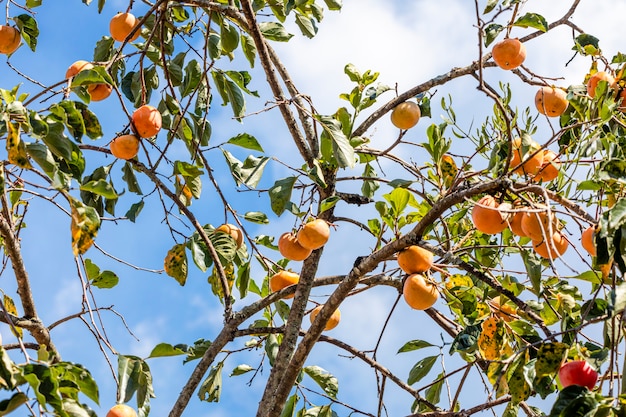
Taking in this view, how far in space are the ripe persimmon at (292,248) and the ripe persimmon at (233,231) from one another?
0.23 m

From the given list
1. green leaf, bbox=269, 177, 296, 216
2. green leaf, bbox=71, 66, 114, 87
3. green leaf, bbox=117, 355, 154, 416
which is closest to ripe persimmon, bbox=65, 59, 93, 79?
green leaf, bbox=71, 66, 114, 87

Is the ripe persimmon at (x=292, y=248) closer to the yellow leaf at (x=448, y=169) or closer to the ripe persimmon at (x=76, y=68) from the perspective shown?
the yellow leaf at (x=448, y=169)

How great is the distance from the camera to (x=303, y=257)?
7.50ft

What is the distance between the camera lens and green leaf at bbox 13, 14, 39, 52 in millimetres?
2605

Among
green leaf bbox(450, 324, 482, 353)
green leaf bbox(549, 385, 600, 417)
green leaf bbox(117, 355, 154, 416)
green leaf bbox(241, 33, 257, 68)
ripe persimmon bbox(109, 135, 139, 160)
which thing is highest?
→ green leaf bbox(241, 33, 257, 68)

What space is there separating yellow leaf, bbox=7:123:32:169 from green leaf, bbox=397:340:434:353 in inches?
47.6

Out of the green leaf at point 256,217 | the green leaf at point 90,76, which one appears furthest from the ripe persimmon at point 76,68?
the green leaf at point 256,217

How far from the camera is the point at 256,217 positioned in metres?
2.61

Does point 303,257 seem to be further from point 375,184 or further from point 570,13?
point 570,13

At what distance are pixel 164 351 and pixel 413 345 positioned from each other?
0.76 meters

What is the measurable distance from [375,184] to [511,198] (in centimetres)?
85

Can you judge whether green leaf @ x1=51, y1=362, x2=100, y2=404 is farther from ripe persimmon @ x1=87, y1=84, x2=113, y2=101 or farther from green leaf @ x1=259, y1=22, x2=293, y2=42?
green leaf @ x1=259, y1=22, x2=293, y2=42

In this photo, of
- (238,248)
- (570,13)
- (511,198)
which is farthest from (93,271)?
(570,13)

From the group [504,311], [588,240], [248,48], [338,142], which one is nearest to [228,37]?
[248,48]
